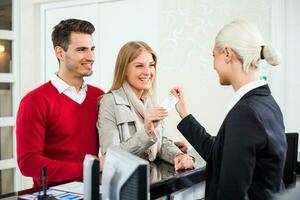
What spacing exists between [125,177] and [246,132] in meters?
0.56

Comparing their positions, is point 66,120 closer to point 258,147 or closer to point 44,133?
point 44,133

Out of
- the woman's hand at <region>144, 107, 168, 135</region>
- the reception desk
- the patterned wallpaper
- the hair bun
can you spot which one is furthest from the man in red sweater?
the patterned wallpaper

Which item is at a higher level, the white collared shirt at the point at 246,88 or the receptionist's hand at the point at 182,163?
the white collared shirt at the point at 246,88

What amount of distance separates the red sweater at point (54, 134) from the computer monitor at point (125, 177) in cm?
75

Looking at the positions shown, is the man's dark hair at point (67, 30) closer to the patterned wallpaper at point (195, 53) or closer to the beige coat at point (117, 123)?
the beige coat at point (117, 123)

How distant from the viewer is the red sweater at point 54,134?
1729mm

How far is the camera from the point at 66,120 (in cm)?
187

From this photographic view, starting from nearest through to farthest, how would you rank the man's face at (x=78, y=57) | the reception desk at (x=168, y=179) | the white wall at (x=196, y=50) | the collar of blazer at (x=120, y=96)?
the reception desk at (x=168, y=179) < the collar of blazer at (x=120, y=96) < the man's face at (x=78, y=57) < the white wall at (x=196, y=50)

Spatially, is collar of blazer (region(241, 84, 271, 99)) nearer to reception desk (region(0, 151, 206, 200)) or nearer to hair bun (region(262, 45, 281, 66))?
hair bun (region(262, 45, 281, 66))

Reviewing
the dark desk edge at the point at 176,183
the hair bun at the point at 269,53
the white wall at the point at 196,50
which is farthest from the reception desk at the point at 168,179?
the white wall at the point at 196,50

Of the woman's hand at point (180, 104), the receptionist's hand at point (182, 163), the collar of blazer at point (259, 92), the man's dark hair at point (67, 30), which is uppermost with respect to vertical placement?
the man's dark hair at point (67, 30)

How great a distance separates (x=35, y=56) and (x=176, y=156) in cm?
309

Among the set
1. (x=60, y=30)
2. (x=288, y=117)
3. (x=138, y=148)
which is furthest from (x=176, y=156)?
(x=288, y=117)

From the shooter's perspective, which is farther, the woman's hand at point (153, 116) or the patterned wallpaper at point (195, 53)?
the patterned wallpaper at point (195, 53)
